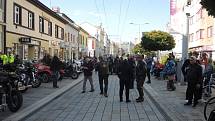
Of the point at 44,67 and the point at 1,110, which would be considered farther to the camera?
the point at 44,67

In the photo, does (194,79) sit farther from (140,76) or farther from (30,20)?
(30,20)

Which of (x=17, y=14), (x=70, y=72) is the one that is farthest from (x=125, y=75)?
(x=17, y=14)

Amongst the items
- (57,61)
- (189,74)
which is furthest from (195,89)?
(57,61)

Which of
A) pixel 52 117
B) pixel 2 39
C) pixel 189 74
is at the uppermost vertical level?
pixel 2 39

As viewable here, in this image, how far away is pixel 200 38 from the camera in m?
58.7

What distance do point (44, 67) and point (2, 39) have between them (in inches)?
140

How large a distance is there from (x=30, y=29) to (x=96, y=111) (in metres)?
21.7

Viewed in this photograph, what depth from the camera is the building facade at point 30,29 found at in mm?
27984

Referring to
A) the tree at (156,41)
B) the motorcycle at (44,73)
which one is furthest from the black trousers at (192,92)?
the tree at (156,41)

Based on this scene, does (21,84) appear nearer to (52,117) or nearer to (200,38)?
(52,117)

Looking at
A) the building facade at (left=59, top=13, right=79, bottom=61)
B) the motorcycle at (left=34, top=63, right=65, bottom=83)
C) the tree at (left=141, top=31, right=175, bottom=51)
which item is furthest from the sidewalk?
the building facade at (left=59, top=13, right=79, bottom=61)

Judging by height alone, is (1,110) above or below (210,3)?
below

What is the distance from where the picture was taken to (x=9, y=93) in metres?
12.2

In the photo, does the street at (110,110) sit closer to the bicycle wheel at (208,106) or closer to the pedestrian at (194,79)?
the bicycle wheel at (208,106)
